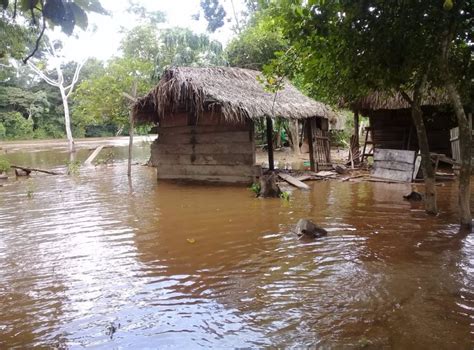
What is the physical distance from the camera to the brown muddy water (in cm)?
340

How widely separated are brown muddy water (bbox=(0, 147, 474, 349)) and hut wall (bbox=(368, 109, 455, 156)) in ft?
17.4

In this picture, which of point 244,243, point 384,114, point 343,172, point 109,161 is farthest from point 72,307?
point 109,161

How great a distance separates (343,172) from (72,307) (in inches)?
401

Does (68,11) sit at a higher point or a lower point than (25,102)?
lower

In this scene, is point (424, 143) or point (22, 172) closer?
point (424, 143)

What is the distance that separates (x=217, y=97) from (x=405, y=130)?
7067 millimetres

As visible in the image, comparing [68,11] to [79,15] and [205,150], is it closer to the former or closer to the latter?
[79,15]

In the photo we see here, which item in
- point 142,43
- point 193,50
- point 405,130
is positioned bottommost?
point 405,130

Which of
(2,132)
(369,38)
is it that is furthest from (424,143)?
(2,132)

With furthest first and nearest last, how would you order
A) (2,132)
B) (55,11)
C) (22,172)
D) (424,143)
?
1. (2,132)
2. (22,172)
3. (424,143)
4. (55,11)

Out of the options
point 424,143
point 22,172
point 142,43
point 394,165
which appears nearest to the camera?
point 424,143

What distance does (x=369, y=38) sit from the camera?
17.6ft

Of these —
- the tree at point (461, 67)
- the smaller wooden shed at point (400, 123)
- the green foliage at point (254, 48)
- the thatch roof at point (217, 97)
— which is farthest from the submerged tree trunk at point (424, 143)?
the green foliage at point (254, 48)

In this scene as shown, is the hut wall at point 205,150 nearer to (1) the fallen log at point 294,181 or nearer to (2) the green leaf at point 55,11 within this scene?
(1) the fallen log at point 294,181
